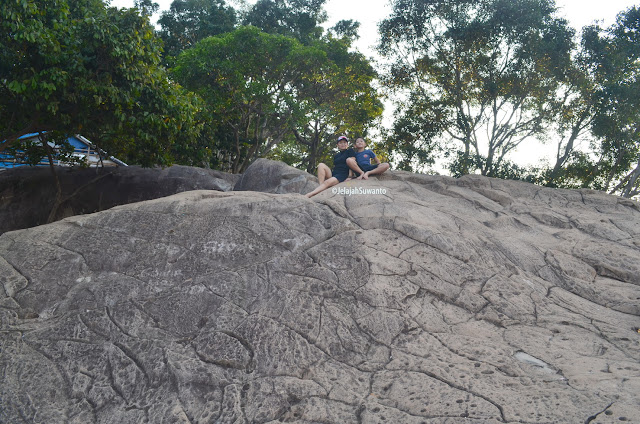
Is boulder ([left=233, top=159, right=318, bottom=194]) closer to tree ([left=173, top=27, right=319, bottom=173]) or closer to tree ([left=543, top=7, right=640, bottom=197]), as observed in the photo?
tree ([left=173, top=27, right=319, bottom=173])

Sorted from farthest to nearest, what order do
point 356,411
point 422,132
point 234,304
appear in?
1. point 422,132
2. point 234,304
3. point 356,411

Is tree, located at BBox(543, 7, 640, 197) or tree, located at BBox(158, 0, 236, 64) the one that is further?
tree, located at BBox(158, 0, 236, 64)

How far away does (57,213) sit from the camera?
11.2 metres

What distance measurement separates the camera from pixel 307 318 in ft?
13.9

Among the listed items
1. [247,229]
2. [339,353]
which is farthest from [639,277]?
[247,229]

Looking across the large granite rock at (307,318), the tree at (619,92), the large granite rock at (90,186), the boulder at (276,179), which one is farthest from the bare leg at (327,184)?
the tree at (619,92)

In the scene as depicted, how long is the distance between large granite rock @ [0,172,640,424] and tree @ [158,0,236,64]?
15318mm

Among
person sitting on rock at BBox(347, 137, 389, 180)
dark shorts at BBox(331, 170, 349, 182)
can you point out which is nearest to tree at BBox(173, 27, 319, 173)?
person sitting on rock at BBox(347, 137, 389, 180)

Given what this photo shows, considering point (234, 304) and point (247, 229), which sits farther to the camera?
point (247, 229)

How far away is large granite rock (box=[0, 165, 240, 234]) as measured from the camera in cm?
1109

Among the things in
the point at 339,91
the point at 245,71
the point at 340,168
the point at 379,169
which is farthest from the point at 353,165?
the point at 339,91

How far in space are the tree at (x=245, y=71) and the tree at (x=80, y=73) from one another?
17.1 ft

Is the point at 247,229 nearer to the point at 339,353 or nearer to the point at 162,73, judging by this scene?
the point at 339,353

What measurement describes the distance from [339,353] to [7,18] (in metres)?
6.50
